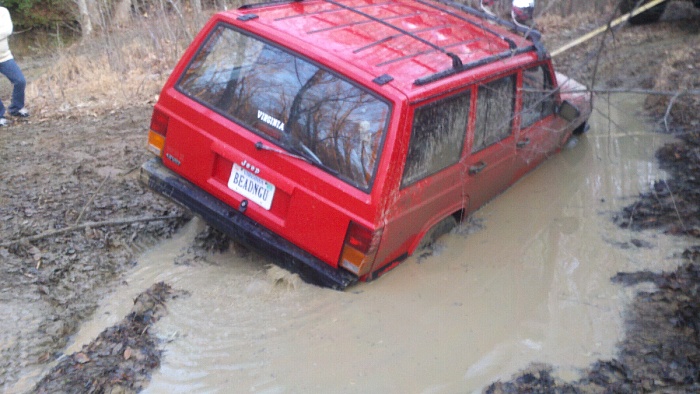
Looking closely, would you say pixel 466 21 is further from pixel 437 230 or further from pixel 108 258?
pixel 108 258

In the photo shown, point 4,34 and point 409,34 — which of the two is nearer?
point 409,34

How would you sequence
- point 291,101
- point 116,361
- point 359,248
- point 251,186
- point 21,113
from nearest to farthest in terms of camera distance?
point 116,361, point 359,248, point 291,101, point 251,186, point 21,113

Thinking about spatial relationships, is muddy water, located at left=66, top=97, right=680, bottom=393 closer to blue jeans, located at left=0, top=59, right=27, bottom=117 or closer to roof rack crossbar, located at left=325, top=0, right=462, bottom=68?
roof rack crossbar, located at left=325, top=0, right=462, bottom=68

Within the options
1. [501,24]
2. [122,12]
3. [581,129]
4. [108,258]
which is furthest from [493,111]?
[122,12]

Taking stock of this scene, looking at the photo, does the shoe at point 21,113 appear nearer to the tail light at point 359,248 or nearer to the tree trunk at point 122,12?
the tree trunk at point 122,12

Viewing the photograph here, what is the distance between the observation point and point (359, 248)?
4082mm

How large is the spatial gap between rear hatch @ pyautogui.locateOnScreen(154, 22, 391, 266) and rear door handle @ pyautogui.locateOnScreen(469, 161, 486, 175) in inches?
43.7

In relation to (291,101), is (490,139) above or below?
below

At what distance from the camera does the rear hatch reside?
4.05 m

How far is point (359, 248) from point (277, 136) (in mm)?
842

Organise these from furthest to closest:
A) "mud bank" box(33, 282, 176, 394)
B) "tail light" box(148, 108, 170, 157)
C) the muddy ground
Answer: "tail light" box(148, 108, 170, 157) < the muddy ground < "mud bank" box(33, 282, 176, 394)

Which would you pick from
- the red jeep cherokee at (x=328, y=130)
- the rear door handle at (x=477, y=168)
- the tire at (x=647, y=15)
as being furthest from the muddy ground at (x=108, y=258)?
the tire at (x=647, y=15)

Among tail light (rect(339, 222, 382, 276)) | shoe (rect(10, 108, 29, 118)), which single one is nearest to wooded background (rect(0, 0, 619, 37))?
tail light (rect(339, 222, 382, 276))

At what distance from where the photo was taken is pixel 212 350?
401 centimetres
